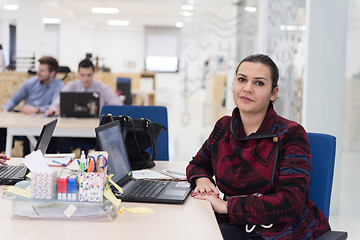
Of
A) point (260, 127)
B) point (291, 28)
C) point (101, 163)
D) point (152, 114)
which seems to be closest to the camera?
point (101, 163)

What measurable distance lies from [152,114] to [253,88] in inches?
46.0

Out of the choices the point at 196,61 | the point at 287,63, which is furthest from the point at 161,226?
the point at 196,61

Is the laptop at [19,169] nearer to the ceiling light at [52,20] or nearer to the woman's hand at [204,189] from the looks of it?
the woman's hand at [204,189]

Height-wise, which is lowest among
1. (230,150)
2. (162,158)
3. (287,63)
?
(162,158)

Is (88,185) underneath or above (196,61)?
underneath

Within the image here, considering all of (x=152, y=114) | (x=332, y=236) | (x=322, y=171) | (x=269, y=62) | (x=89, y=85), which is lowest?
(x=332, y=236)

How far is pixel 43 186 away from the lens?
1.51m

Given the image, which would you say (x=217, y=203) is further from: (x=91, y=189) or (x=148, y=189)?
(x=91, y=189)

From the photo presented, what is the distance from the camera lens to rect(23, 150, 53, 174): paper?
5.01 ft

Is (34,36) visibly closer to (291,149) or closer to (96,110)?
(96,110)

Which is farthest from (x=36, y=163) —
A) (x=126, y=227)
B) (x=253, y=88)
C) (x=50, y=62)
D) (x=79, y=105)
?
(x=50, y=62)

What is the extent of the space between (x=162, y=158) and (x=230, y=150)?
1085 millimetres

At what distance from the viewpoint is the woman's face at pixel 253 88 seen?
1967 mm

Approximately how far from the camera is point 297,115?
491 centimetres
